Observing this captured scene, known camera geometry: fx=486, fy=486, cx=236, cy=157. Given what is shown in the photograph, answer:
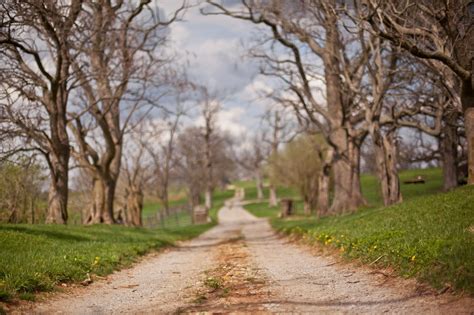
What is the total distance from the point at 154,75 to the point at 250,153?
222ft

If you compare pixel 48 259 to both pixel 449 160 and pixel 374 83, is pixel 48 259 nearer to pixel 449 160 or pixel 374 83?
pixel 374 83

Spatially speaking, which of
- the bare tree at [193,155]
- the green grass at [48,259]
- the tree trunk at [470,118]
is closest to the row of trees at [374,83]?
the tree trunk at [470,118]

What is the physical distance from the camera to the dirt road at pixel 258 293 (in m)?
5.66

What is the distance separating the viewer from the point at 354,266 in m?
8.68

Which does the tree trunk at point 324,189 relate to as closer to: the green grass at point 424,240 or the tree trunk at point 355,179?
the tree trunk at point 355,179

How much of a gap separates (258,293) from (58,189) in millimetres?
14290

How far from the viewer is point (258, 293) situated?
21.7 ft

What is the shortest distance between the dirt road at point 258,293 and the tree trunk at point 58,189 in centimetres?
1014

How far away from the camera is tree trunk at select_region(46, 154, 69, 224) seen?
741 inches

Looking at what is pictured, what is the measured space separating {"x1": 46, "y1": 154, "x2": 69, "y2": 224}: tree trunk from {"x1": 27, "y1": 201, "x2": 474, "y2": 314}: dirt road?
33.3ft

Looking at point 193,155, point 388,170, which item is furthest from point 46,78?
point 193,155

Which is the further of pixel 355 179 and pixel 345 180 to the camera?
pixel 345 180

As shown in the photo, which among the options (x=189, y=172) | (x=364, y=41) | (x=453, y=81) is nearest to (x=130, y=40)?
(x=364, y=41)

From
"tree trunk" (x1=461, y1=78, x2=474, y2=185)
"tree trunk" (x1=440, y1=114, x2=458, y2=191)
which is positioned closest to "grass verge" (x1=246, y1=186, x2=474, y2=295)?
"tree trunk" (x1=461, y1=78, x2=474, y2=185)
